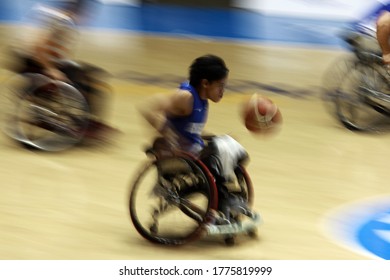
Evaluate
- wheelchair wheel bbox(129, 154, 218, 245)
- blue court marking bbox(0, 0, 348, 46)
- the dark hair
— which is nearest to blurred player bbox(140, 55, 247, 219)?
the dark hair

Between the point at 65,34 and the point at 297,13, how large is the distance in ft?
17.7

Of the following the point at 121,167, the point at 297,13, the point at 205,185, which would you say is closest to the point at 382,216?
the point at 205,185

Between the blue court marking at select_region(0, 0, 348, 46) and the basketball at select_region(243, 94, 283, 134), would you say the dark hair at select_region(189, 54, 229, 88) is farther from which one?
the blue court marking at select_region(0, 0, 348, 46)

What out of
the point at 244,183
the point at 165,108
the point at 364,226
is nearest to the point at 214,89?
the point at 165,108

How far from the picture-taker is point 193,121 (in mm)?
5414

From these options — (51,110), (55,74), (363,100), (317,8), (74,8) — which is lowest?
(317,8)

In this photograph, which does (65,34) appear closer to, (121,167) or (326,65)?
(121,167)

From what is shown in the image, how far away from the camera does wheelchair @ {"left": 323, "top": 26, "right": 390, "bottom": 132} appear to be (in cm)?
802

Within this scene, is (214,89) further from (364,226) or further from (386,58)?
(386,58)

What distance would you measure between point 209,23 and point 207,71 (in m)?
6.90

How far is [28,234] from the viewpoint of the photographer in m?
5.56

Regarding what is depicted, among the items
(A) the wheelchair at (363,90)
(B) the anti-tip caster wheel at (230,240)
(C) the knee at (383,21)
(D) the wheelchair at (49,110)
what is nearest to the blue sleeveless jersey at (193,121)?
(B) the anti-tip caster wheel at (230,240)

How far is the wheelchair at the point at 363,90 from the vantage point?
26.3 feet

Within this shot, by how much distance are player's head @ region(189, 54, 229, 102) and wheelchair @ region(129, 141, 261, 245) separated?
1.33 ft
